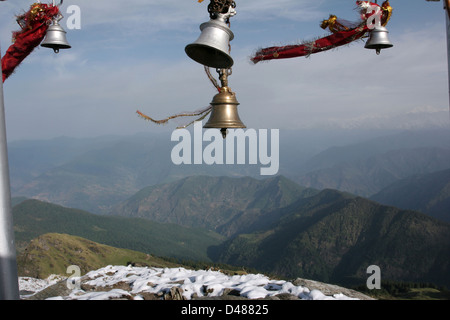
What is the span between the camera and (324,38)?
18.4 ft

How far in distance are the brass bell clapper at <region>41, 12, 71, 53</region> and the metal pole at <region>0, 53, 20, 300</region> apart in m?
2.09

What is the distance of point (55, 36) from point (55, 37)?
0.07 ft

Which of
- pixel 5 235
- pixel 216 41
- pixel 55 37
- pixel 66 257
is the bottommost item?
pixel 66 257

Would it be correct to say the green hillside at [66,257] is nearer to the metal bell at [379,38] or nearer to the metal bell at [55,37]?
the metal bell at [55,37]

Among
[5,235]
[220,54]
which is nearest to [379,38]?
[220,54]

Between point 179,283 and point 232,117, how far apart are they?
22.8 feet

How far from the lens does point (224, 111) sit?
5.68m

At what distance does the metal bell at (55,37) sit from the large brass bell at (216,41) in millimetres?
2261

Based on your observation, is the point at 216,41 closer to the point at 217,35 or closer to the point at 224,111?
the point at 217,35

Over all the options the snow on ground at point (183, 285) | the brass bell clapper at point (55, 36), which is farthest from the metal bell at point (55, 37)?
the snow on ground at point (183, 285)

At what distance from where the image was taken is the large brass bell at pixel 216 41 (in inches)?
183
